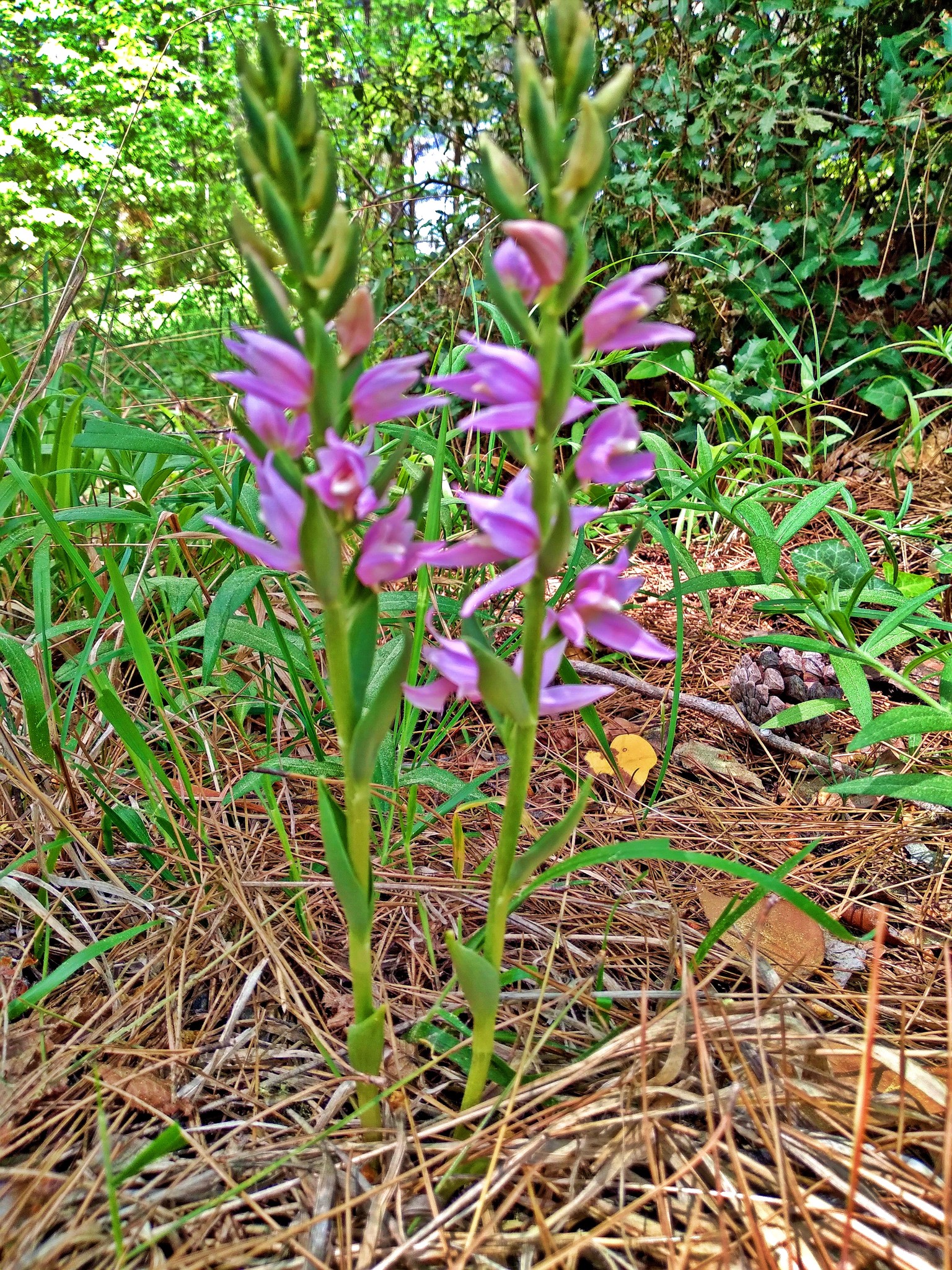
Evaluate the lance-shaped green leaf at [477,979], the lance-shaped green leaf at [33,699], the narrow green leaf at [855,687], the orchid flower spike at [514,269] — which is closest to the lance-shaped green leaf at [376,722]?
the lance-shaped green leaf at [477,979]

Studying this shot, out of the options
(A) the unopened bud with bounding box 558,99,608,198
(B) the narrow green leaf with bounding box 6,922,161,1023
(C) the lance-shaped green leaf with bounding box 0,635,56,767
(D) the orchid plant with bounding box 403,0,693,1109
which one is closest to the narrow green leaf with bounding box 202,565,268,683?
(C) the lance-shaped green leaf with bounding box 0,635,56,767

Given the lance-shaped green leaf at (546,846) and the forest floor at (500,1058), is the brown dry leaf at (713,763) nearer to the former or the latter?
the forest floor at (500,1058)

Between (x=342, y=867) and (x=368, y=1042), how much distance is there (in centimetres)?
25

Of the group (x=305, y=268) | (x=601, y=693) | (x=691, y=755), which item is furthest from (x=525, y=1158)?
(x=691, y=755)

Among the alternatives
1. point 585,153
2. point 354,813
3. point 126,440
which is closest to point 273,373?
point 585,153

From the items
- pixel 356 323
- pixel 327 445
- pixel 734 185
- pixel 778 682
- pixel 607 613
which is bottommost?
pixel 778 682

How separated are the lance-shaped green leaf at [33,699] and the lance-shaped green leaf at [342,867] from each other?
839 mm

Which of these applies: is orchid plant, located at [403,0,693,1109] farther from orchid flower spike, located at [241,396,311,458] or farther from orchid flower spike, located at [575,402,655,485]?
orchid flower spike, located at [241,396,311,458]

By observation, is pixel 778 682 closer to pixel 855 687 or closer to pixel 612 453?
pixel 855 687

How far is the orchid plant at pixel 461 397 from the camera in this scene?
31.0 inches

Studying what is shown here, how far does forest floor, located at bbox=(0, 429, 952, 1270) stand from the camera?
863 mm

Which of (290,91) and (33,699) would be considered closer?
(290,91)

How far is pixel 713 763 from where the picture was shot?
191cm

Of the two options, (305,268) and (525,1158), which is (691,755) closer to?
(525,1158)
